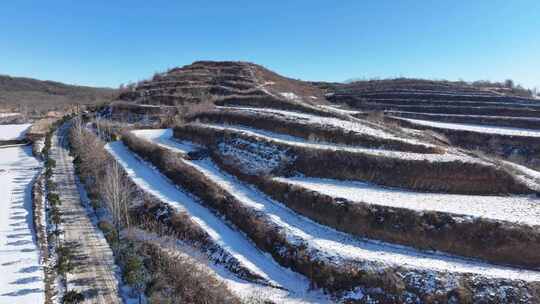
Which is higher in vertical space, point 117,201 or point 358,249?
point 117,201

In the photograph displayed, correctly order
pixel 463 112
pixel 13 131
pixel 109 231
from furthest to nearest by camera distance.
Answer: pixel 13 131 < pixel 463 112 < pixel 109 231

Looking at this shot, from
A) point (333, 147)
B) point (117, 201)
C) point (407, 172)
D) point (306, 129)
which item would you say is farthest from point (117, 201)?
point (407, 172)

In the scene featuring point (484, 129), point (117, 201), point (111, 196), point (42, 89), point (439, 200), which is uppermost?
point (42, 89)

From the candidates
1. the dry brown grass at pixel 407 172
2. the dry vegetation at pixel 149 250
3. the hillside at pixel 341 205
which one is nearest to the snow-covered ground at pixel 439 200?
the hillside at pixel 341 205

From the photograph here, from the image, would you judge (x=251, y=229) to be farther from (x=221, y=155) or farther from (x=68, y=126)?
(x=68, y=126)

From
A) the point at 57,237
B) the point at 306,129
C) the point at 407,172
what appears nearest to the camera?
the point at 57,237

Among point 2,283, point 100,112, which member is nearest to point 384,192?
point 2,283

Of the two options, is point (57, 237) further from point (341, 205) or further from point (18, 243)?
point (341, 205)
